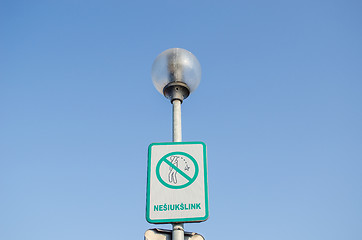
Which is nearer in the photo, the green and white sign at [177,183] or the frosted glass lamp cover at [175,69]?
the green and white sign at [177,183]

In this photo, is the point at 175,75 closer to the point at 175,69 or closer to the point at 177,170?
the point at 175,69

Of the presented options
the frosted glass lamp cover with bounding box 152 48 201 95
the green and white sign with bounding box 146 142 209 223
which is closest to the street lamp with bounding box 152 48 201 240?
the frosted glass lamp cover with bounding box 152 48 201 95

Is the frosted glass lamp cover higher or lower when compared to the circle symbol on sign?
higher

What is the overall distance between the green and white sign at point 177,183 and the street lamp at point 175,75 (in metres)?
0.45

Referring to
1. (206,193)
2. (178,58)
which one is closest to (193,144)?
(206,193)

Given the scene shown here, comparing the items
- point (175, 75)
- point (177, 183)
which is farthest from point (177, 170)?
point (175, 75)

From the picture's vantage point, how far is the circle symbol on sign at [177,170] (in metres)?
3.62

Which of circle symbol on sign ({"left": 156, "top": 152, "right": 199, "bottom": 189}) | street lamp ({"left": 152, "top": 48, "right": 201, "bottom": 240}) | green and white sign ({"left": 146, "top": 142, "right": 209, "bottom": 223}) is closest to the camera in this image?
green and white sign ({"left": 146, "top": 142, "right": 209, "bottom": 223})

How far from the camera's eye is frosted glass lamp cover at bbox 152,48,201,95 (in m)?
4.21

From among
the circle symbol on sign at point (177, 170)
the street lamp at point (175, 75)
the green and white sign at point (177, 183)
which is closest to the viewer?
the green and white sign at point (177, 183)

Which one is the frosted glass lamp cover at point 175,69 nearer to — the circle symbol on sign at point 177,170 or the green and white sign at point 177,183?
→ the green and white sign at point 177,183

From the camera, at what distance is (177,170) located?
145 inches

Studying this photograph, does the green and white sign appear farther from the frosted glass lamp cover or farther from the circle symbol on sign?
the frosted glass lamp cover

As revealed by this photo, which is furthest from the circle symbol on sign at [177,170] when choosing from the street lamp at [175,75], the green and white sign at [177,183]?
the street lamp at [175,75]
